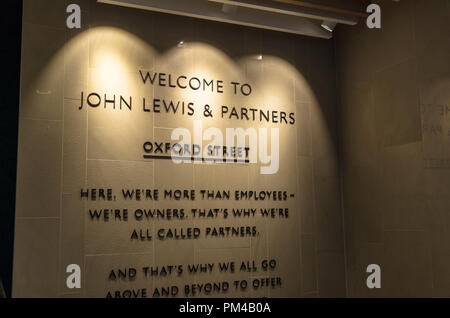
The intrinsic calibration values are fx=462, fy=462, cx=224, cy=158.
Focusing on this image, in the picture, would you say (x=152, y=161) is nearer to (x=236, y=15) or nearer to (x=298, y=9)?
(x=236, y=15)

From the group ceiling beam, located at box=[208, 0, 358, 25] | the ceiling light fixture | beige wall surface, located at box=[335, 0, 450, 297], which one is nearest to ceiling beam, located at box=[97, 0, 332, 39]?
the ceiling light fixture

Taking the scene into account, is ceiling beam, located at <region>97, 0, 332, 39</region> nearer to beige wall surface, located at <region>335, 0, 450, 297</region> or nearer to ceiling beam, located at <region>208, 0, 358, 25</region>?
ceiling beam, located at <region>208, 0, 358, 25</region>

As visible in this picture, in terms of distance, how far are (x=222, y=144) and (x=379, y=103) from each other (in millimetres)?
1635

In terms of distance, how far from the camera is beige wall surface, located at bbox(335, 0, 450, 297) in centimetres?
397

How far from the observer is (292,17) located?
191 inches

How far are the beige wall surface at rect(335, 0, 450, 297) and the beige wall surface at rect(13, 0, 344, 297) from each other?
0.09 m

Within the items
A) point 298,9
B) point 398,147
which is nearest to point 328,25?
point 298,9

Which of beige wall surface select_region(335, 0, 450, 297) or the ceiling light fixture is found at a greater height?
the ceiling light fixture

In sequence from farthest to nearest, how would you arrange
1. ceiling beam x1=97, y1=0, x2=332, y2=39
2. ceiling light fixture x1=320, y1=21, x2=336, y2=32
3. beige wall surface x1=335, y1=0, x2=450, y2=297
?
ceiling light fixture x1=320, y1=21, x2=336, y2=32, ceiling beam x1=97, y1=0, x2=332, y2=39, beige wall surface x1=335, y1=0, x2=450, y2=297

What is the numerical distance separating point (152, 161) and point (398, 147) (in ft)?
7.58

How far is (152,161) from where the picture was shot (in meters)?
4.23

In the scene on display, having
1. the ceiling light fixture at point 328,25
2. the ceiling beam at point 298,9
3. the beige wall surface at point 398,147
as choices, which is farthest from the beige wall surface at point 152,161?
the ceiling beam at point 298,9

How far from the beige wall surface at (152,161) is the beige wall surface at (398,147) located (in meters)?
0.09

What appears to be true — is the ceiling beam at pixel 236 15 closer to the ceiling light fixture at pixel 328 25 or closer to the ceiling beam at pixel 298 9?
the ceiling light fixture at pixel 328 25
